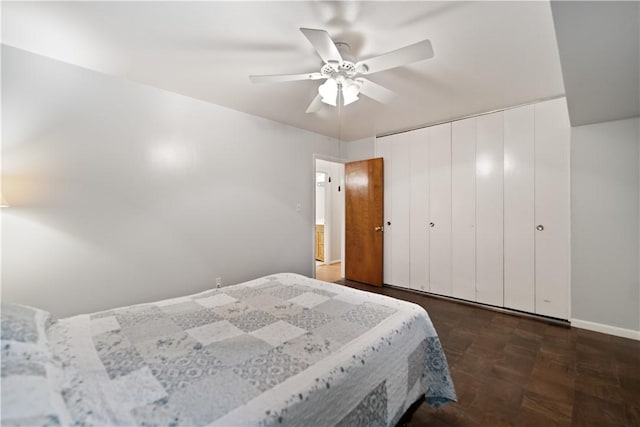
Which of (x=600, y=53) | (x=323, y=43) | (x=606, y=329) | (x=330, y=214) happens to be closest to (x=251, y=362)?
(x=323, y=43)

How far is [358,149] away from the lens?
15.7 ft

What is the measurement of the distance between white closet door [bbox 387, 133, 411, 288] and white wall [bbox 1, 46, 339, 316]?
1918mm

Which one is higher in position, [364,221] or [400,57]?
[400,57]

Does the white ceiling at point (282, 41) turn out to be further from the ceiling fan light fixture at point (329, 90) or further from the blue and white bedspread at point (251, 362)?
the blue and white bedspread at point (251, 362)

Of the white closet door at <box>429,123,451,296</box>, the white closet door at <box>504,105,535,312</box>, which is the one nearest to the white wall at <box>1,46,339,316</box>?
the white closet door at <box>429,123,451,296</box>

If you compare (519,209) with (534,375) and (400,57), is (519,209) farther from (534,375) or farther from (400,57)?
(400,57)

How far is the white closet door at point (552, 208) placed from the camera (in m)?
2.91

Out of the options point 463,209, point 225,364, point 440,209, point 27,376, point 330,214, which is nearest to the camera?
point 27,376

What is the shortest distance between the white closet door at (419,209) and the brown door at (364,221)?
1.68 ft

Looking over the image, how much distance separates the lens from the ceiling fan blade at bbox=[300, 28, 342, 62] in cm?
145

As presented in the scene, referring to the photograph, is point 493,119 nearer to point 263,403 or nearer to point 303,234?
point 303,234

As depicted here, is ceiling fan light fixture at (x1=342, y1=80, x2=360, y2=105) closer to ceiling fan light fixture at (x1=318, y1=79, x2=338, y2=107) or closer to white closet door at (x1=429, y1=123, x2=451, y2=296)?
ceiling fan light fixture at (x1=318, y1=79, x2=338, y2=107)

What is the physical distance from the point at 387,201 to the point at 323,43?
3.09 meters

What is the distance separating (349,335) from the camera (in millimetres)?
1362
